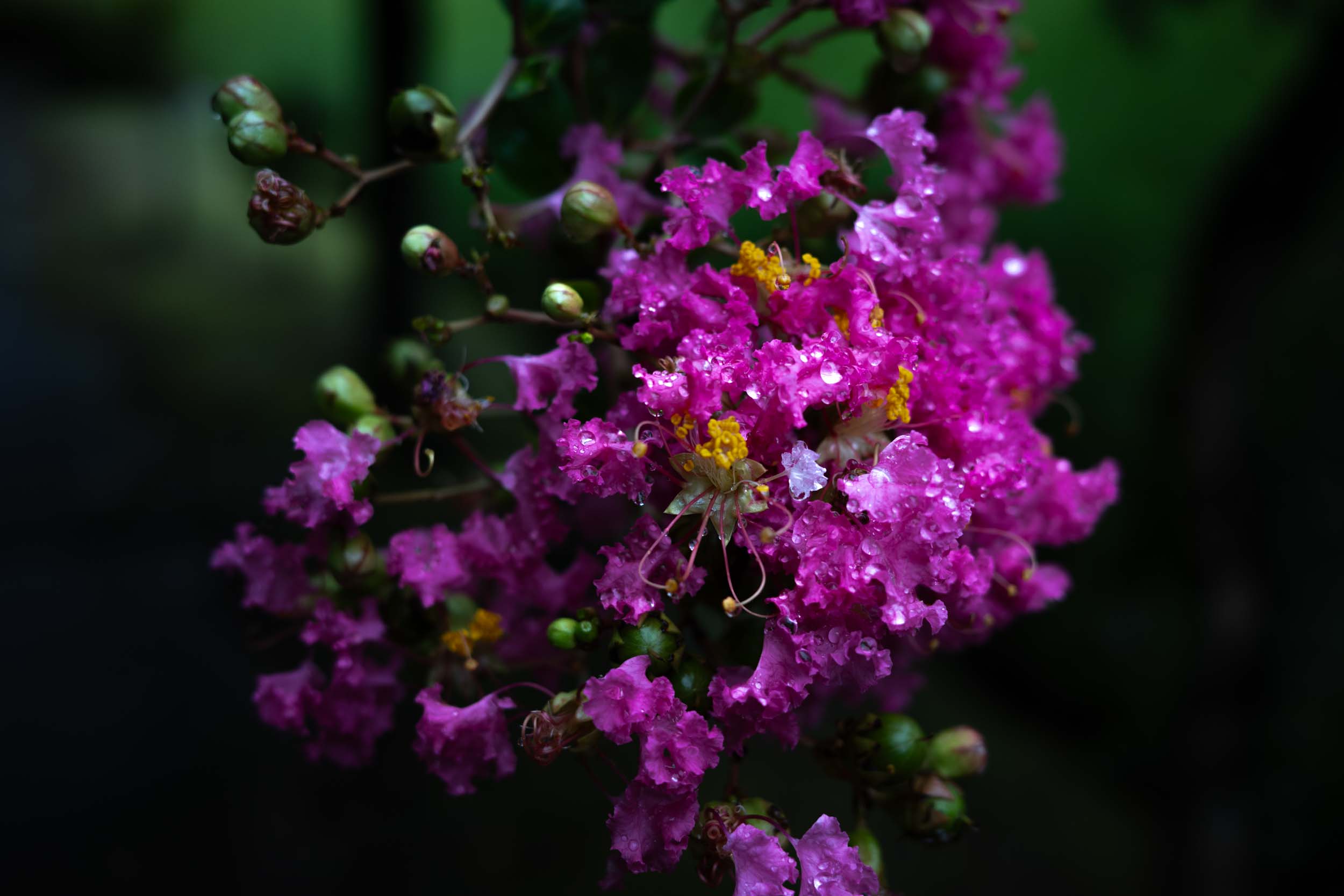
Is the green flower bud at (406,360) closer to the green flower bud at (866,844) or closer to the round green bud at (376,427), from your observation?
the round green bud at (376,427)

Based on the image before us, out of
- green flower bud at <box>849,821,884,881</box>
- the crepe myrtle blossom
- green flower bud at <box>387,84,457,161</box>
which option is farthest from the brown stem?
green flower bud at <box>849,821,884,881</box>

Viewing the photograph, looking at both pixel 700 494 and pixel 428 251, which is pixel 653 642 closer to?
pixel 700 494

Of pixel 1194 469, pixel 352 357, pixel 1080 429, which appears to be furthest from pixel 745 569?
pixel 1194 469

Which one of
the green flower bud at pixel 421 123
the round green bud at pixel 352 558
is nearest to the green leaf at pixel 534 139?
the green flower bud at pixel 421 123

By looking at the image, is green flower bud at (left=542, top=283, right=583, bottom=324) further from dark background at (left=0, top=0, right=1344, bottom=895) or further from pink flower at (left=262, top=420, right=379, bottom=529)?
dark background at (left=0, top=0, right=1344, bottom=895)

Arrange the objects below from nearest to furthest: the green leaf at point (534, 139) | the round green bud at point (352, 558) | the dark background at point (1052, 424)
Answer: the round green bud at point (352, 558)
the green leaf at point (534, 139)
the dark background at point (1052, 424)

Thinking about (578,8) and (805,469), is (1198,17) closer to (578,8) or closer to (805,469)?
(578,8)
